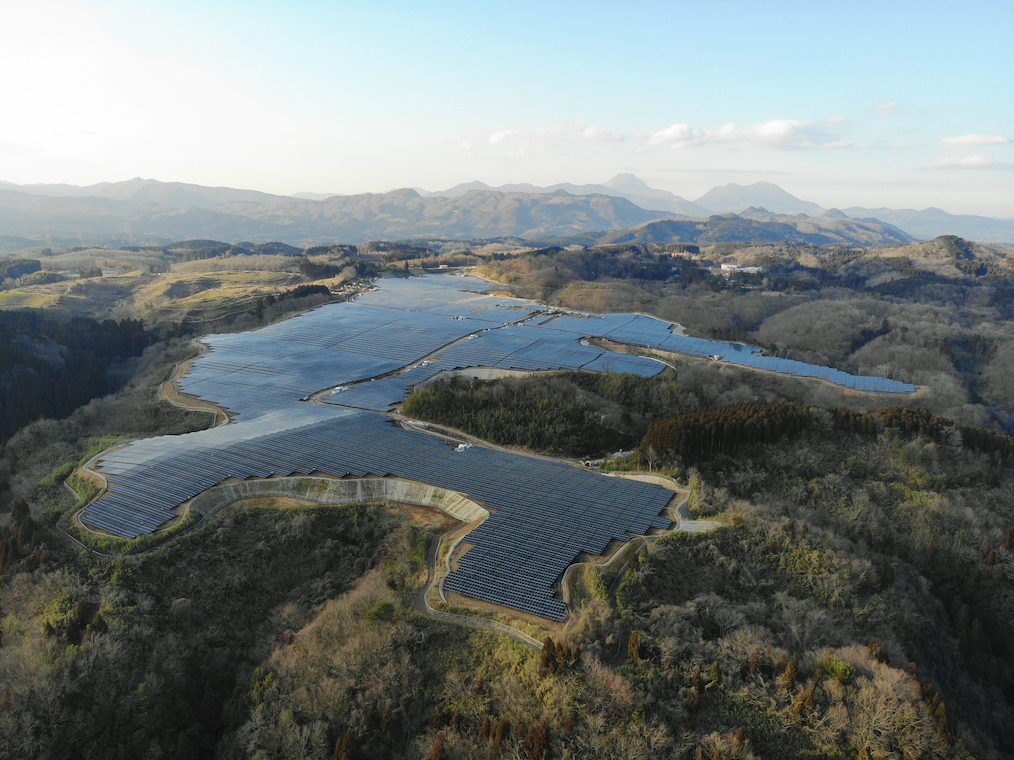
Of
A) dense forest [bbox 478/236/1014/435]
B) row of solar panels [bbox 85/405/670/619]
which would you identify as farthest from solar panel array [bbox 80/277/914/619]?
dense forest [bbox 478/236/1014/435]

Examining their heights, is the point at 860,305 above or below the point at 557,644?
below

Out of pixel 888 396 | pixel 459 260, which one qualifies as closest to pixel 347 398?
pixel 888 396

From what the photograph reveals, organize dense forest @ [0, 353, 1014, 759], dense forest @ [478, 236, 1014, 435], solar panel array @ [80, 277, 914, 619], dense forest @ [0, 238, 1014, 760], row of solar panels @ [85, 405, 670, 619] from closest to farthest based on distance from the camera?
dense forest @ [0, 353, 1014, 759]
dense forest @ [0, 238, 1014, 760]
row of solar panels @ [85, 405, 670, 619]
solar panel array @ [80, 277, 914, 619]
dense forest @ [478, 236, 1014, 435]

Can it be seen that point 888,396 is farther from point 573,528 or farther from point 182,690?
point 182,690

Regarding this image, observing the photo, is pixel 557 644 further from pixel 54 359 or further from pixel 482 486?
pixel 54 359

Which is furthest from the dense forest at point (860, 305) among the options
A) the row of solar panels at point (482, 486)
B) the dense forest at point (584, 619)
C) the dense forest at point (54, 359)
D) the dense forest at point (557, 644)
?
the dense forest at point (54, 359)

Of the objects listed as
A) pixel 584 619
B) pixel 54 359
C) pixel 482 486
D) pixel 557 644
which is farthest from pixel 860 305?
pixel 54 359

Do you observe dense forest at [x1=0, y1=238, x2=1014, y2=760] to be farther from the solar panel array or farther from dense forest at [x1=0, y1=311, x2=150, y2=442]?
dense forest at [x1=0, y1=311, x2=150, y2=442]

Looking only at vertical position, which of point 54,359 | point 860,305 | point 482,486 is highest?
point 482,486
